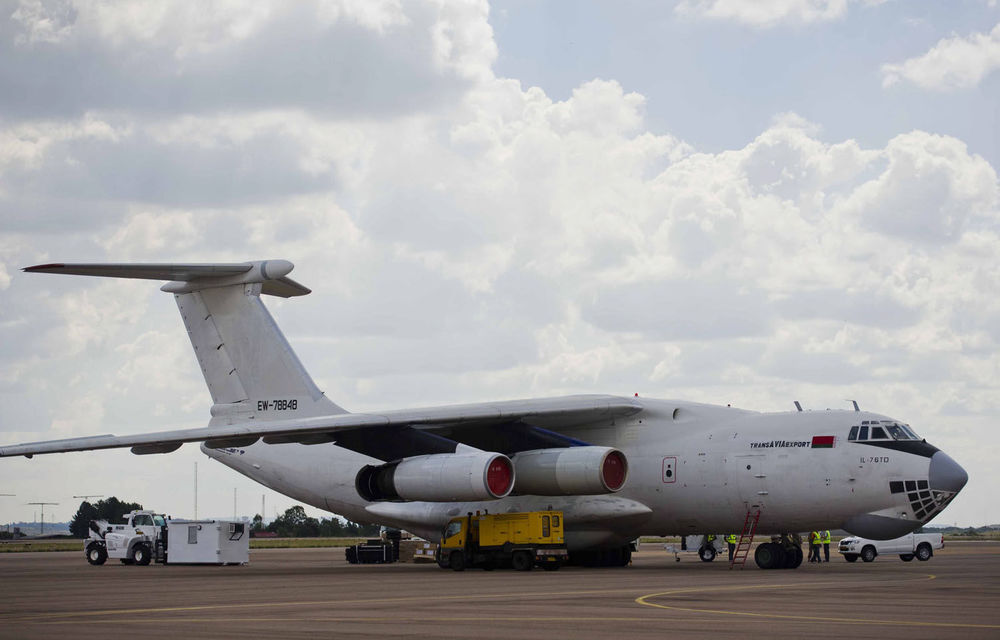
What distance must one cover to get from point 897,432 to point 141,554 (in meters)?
19.7

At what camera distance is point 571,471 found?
2284 centimetres

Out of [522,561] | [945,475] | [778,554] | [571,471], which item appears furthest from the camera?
[778,554]

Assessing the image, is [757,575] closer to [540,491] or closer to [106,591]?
[540,491]

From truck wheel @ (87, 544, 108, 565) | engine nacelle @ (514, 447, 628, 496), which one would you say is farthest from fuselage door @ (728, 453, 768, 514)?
truck wheel @ (87, 544, 108, 565)

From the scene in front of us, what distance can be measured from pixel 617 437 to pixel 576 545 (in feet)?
7.64

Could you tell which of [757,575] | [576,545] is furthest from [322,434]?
[757,575]

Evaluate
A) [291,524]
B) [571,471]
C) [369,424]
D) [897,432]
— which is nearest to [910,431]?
[897,432]

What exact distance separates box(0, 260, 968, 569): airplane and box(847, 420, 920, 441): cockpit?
0.02 m

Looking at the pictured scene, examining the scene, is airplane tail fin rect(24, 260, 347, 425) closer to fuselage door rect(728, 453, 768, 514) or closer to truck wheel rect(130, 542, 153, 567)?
truck wheel rect(130, 542, 153, 567)

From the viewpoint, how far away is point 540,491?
23500 millimetres

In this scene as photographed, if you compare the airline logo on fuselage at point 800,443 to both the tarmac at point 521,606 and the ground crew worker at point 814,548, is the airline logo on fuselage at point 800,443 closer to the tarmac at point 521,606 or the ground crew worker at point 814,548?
the tarmac at point 521,606

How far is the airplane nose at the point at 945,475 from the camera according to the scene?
21.3 metres

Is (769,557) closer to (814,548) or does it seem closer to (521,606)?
(814,548)

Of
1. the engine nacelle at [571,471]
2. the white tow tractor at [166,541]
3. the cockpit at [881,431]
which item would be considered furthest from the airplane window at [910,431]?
the white tow tractor at [166,541]
